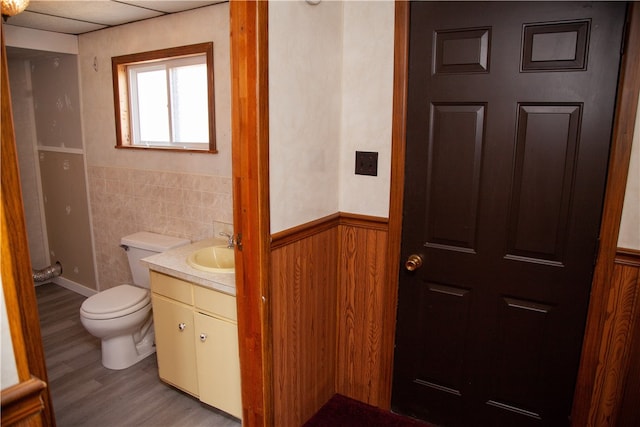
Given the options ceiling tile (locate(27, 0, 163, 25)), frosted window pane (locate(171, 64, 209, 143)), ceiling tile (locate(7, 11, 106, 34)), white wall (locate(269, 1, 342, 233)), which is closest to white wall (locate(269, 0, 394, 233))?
white wall (locate(269, 1, 342, 233))

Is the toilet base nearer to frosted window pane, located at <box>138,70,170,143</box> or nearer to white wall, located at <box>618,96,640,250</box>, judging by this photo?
frosted window pane, located at <box>138,70,170,143</box>

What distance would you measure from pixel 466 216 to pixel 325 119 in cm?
78

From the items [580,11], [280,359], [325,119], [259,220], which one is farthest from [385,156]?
[280,359]

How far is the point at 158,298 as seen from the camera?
7.80 feet

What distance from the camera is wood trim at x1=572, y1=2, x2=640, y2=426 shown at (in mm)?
1498

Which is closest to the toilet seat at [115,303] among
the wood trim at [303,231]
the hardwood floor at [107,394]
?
the hardwood floor at [107,394]

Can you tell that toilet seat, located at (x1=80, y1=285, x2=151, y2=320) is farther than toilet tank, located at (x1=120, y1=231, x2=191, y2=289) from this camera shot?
No

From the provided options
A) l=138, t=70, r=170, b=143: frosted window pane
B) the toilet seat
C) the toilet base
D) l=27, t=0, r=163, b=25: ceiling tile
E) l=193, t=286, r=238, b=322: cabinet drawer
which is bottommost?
the toilet base

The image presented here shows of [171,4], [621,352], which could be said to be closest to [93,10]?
[171,4]

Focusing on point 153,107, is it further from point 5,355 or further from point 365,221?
point 5,355

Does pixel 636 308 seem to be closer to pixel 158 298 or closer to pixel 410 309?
pixel 410 309

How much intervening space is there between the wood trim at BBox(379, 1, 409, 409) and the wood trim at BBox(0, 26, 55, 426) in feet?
4.78

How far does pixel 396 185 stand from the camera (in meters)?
2.02

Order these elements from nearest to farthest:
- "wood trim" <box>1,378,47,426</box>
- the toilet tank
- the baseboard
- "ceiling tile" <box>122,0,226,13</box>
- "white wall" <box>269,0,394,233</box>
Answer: "wood trim" <box>1,378,47,426</box> → "white wall" <box>269,0,394,233</box> → "ceiling tile" <box>122,0,226,13</box> → the toilet tank → the baseboard
